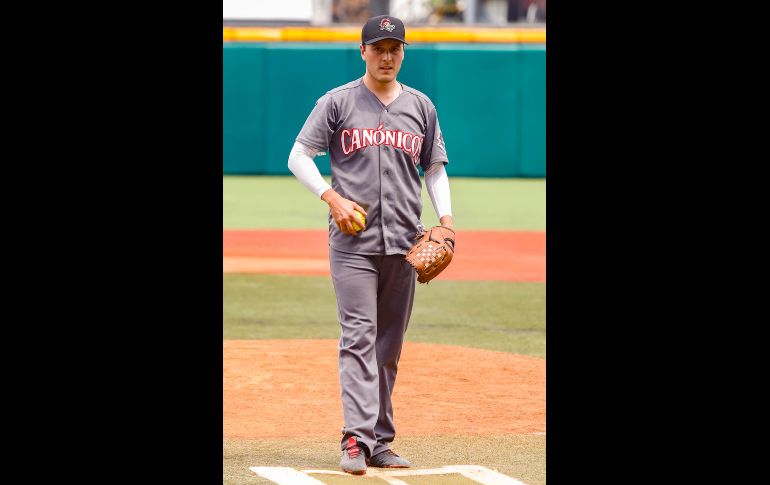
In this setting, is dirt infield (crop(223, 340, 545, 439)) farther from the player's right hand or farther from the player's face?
the player's face

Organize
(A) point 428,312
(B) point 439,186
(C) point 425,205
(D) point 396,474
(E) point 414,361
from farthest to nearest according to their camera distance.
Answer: (C) point 425,205 → (A) point 428,312 → (E) point 414,361 → (B) point 439,186 → (D) point 396,474

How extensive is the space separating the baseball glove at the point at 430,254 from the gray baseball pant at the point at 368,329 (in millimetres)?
115

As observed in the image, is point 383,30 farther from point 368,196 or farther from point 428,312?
point 428,312

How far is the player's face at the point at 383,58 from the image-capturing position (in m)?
5.43

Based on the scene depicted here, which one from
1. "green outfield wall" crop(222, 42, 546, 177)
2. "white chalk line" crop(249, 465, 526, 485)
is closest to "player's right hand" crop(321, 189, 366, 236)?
"white chalk line" crop(249, 465, 526, 485)

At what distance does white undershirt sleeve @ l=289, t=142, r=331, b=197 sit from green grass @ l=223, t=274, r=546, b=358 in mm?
3481

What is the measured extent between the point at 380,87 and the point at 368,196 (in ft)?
1.52

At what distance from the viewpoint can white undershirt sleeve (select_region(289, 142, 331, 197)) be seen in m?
5.48

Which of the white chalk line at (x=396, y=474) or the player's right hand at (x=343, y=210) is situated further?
the player's right hand at (x=343, y=210)

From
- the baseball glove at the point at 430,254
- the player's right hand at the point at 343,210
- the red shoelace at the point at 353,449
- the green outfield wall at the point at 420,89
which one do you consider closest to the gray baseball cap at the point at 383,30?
the player's right hand at the point at 343,210

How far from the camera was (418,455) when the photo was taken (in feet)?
18.9

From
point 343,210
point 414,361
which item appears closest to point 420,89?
point 414,361

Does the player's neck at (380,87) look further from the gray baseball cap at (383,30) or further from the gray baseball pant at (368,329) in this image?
the gray baseball pant at (368,329)
